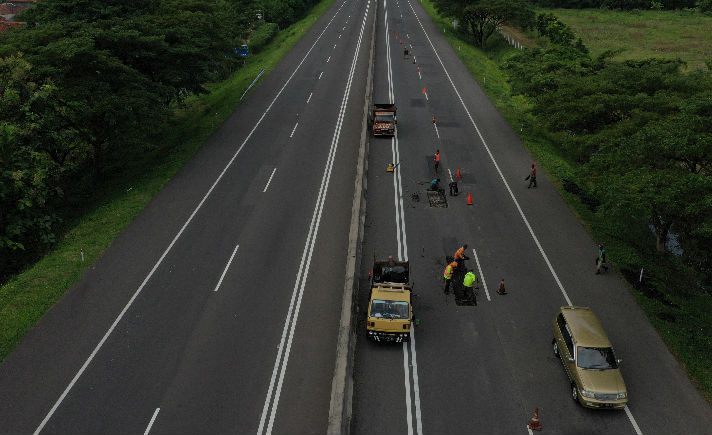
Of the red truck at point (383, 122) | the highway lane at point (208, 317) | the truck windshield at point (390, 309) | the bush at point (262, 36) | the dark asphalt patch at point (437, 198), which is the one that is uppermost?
the bush at point (262, 36)

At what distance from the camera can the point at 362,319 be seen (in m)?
21.3

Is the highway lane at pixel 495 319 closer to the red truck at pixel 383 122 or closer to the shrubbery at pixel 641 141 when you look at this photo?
the red truck at pixel 383 122


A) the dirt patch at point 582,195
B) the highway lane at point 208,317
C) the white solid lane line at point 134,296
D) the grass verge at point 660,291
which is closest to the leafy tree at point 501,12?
the grass verge at point 660,291

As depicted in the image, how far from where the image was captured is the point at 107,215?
3025 centimetres

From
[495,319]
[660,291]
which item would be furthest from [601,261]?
[495,319]

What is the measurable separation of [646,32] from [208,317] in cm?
9224

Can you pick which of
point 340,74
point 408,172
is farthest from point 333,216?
point 340,74

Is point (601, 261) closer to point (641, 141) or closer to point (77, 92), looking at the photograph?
point (641, 141)

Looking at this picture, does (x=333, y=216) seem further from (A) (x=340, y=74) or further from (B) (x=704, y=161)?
(A) (x=340, y=74)

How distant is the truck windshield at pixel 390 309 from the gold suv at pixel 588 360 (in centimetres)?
578

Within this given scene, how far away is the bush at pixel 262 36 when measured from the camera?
255ft

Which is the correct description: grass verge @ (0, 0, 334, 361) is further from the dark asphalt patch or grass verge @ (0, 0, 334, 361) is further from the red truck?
the dark asphalt patch

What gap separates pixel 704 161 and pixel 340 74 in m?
41.9

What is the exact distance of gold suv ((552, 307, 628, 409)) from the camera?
54.7 feet
